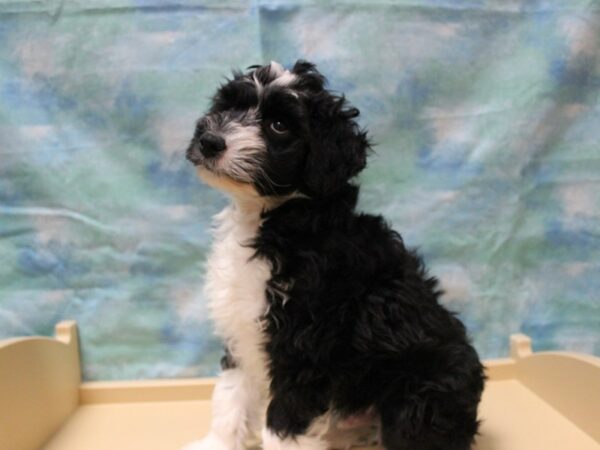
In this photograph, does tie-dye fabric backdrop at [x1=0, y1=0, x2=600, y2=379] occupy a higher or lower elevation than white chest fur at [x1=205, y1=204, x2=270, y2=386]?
higher

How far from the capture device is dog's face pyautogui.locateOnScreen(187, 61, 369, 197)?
5.80 feet

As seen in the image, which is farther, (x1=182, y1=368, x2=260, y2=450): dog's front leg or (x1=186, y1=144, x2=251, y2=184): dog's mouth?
(x1=182, y1=368, x2=260, y2=450): dog's front leg

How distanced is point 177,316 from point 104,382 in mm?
412

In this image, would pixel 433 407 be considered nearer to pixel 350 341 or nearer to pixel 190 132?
pixel 350 341

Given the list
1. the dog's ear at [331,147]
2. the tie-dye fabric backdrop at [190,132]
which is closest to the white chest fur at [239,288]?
the dog's ear at [331,147]

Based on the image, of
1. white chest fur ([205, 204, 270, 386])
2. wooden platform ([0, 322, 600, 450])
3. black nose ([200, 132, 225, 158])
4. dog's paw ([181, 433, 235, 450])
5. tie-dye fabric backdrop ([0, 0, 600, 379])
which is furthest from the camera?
tie-dye fabric backdrop ([0, 0, 600, 379])

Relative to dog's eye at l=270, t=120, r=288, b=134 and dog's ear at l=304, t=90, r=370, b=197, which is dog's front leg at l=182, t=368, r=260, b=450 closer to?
dog's ear at l=304, t=90, r=370, b=197

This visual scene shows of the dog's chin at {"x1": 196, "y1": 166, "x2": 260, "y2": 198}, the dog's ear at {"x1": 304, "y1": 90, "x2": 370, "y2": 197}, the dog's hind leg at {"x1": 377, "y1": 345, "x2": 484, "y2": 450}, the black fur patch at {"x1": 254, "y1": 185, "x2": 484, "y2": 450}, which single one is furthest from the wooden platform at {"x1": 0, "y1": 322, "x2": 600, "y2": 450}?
the dog's ear at {"x1": 304, "y1": 90, "x2": 370, "y2": 197}

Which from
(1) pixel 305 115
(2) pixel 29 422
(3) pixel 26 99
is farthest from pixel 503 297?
(3) pixel 26 99

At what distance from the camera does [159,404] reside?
2.56m

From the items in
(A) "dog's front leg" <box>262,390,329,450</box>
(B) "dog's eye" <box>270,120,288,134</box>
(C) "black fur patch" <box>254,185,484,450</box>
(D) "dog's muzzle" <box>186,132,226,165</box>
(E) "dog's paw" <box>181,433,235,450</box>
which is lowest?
(E) "dog's paw" <box>181,433,235,450</box>

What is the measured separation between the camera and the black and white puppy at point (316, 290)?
1.78 metres

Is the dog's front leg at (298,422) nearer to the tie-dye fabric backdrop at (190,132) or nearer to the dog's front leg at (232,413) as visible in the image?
the dog's front leg at (232,413)

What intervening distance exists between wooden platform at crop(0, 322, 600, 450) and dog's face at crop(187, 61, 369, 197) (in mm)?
1009
